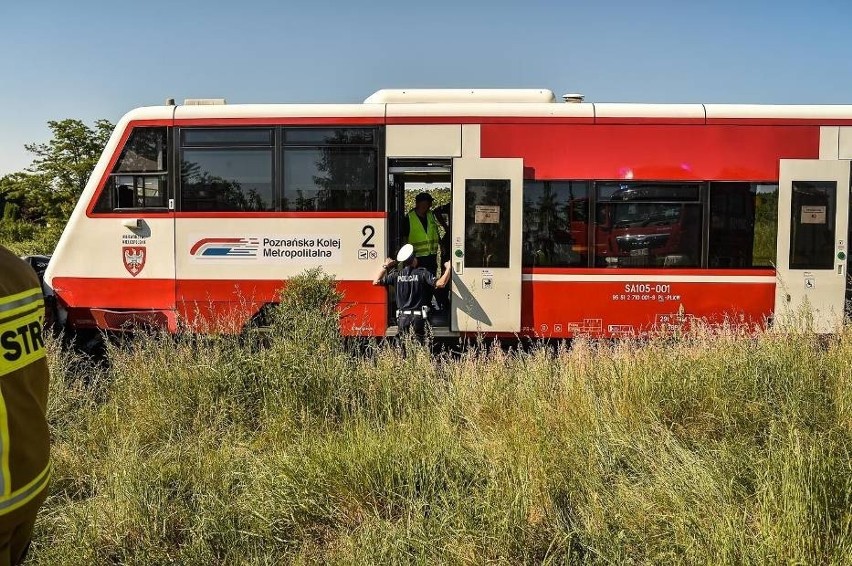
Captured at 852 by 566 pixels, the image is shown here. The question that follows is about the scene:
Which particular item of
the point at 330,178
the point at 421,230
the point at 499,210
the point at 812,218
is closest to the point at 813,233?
the point at 812,218

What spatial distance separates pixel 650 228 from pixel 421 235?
3.00 metres

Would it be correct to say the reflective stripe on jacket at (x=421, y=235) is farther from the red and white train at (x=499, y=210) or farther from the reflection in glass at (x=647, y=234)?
the reflection in glass at (x=647, y=234)

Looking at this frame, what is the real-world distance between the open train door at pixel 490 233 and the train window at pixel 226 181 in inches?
97.7

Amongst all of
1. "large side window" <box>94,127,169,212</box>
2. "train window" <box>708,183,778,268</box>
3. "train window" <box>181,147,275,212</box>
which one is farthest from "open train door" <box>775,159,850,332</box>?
"large side window" <box>94,127,169,212</box>

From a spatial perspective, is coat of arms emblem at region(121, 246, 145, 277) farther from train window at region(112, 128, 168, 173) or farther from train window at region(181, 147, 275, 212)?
train window at region(112, 128, 168, 173)

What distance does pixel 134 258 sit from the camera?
28.5 feet

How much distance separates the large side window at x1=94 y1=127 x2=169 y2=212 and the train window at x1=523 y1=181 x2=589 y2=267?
4.75m

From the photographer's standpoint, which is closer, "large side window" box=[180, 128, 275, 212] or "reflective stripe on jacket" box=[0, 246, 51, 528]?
"reflective stripe on jacket" box=[0, 246, 51, 528]

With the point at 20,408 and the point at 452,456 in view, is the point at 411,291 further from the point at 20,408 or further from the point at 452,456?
the point at 20,408

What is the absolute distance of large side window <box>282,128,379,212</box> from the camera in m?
8.53


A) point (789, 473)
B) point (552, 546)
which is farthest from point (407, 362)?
point (789, 473)

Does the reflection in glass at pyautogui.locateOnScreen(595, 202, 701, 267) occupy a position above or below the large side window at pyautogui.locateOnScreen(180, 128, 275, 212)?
below

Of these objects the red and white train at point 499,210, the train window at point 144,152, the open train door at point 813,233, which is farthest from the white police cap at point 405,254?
the open train door at point 813,233

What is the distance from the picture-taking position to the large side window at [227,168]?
28.3ft
